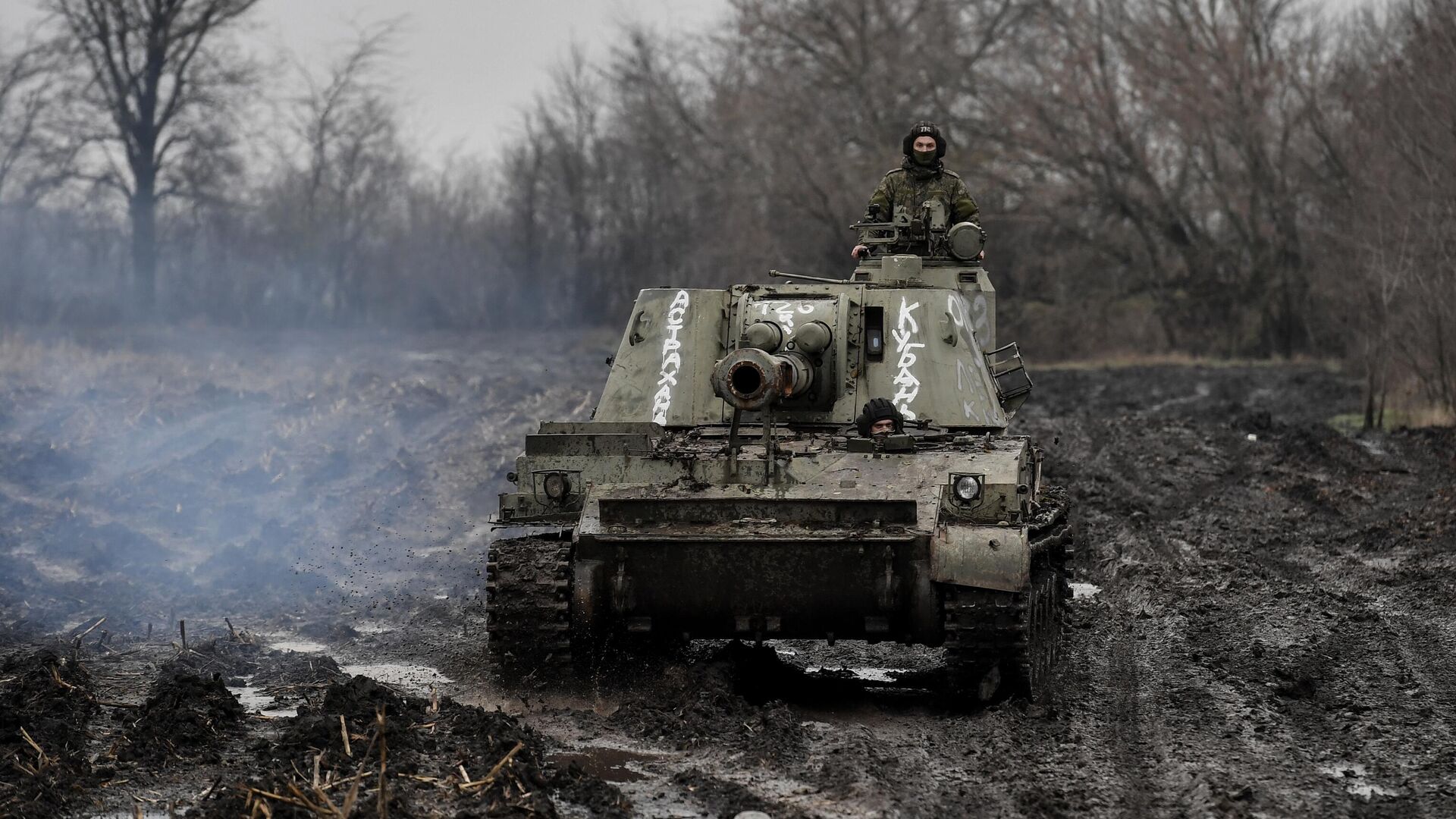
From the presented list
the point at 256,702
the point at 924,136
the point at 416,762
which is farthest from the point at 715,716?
the point at 924,136

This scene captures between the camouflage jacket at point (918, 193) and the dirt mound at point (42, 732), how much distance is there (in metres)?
6.53

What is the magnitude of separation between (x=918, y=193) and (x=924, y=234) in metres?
0.56

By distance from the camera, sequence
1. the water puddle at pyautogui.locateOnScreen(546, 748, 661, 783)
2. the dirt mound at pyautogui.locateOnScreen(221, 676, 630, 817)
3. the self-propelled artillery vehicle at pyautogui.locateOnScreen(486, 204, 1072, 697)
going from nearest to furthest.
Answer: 1. the dirt mound at pyautogui.locateOnScreen(221, 676, 630, 817)
2. the water puddle at pyautogui.locateOnScreen(546, 748, 661, 783)
3. the self-propelled artillery vehicle at pyautogui.locateOnScreen(486, 204, 1072, 697)

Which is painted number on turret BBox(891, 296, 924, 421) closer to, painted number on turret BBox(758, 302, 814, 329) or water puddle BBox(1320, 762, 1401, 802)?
painted number on turret BBox(758, 302, 814, 329)

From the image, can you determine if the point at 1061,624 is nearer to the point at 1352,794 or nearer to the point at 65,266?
the point at 1352,794

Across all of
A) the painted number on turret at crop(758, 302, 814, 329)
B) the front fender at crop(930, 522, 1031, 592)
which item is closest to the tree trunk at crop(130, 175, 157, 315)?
the painted number on turret at crop(758, 302, 814, 329)

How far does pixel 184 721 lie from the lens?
7.75 meters

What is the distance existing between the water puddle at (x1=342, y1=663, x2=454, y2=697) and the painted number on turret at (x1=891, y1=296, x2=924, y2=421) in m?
2.98

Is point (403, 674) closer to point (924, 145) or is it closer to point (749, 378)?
point (749, 378)

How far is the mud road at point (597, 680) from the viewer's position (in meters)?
7.10

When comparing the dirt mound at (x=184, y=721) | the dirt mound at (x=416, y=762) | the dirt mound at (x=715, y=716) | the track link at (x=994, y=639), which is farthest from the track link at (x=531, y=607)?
the track link at (x=994, y=639)

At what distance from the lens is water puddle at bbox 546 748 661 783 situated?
24.3 feet

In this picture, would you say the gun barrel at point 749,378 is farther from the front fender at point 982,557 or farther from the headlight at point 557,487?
the front fender at point 982,557

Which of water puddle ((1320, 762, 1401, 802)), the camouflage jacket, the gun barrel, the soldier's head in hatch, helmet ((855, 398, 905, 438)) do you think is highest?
the soldier's head in hatch
